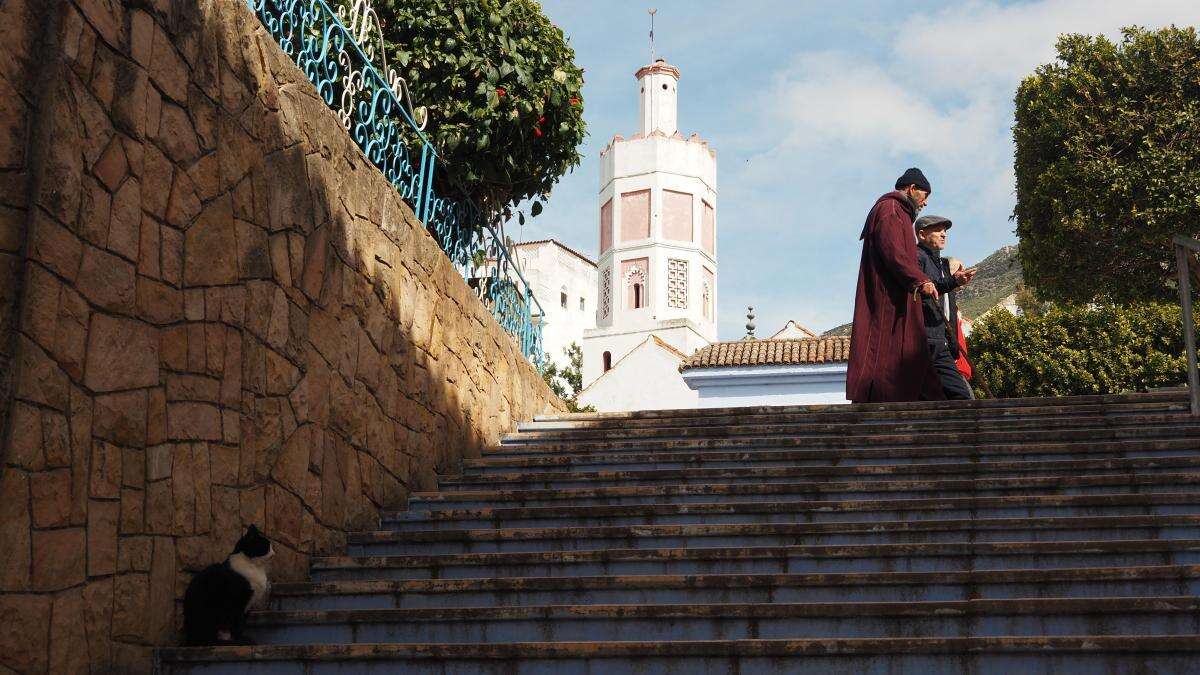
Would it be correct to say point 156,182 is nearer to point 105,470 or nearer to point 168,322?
point 168,322

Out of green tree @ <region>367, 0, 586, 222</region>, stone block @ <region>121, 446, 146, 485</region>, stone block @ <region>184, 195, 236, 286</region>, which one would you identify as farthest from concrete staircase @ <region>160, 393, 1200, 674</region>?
green tree @ <region>367, 0, 586, 222</region>

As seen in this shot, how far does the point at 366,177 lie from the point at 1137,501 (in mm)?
4111

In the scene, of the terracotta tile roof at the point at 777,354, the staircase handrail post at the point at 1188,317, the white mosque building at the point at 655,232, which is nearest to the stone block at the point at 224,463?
the staircase handrail post at the point at 1188,317

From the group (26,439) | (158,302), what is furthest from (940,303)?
(26,439)

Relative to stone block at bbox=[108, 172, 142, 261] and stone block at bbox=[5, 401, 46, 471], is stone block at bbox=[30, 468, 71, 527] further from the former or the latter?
stone block at bbox=[108, 172, 142, 261]

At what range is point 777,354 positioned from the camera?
23.9 meters

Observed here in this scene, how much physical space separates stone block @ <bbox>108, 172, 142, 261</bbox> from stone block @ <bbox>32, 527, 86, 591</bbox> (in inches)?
38.0

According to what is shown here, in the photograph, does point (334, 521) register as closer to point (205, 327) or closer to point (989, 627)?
point (205, 327)

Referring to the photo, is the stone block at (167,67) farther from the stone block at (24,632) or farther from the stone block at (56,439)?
the stone block at (24,632)

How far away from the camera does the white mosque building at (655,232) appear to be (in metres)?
51.9

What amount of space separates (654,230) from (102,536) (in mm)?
48345

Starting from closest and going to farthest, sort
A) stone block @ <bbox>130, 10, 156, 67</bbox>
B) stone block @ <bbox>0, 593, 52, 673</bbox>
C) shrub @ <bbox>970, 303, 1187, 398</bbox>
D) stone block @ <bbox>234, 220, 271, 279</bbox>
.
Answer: stone block @ <bbox>0, 593, 52, 673</bbox> → stone block @ <bbox>130, 10, 156, 67</bbox> → stone block @ <bbox>234, 220, 271, 279</bbox> → shrub @ <bbox>970, 303, 1187, 398</bbox>

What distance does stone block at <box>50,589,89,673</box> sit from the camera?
148 inches

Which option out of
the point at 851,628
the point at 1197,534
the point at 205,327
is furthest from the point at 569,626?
the point at 1197,534
